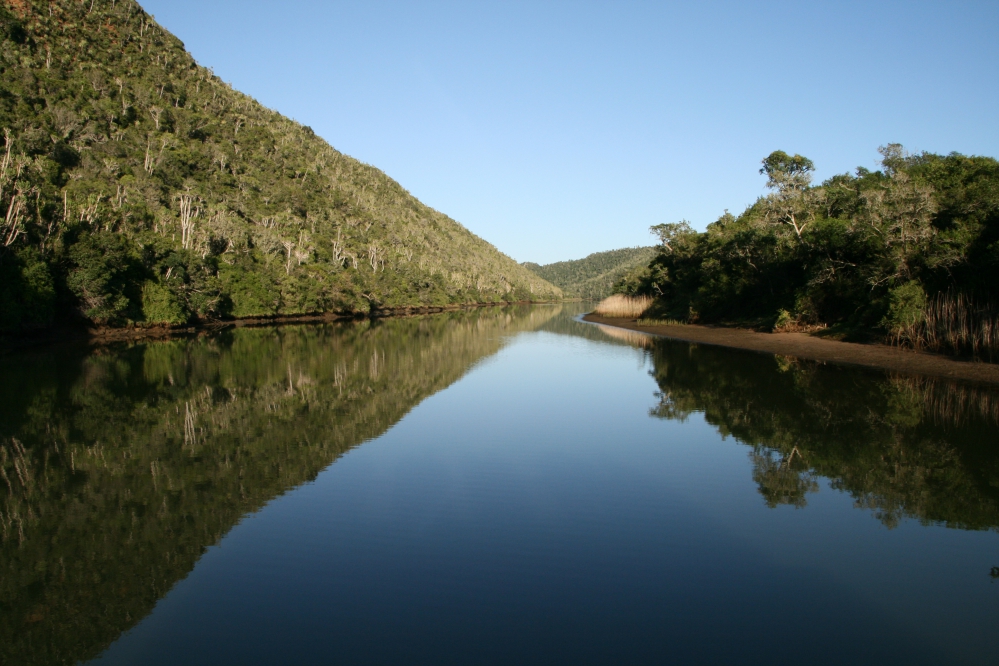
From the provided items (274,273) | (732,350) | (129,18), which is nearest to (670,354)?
(732,350)

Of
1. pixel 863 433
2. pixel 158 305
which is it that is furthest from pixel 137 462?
pixel 158 305

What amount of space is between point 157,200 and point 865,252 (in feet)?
195

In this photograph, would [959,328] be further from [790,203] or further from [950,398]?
[790,203]

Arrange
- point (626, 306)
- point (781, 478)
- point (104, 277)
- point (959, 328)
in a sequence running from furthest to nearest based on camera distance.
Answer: point (626, 306)
point (104, 277)
point (959, 328)
point (781, 478)

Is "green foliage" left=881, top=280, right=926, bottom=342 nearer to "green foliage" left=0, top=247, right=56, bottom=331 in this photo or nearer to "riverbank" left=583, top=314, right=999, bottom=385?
"riverbank" left=583, top=314, right=999, bottom=385

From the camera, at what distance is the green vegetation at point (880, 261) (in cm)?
2406

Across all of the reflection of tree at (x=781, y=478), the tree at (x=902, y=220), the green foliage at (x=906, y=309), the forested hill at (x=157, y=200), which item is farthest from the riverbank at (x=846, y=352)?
the forested hill at (x=157, y=200)

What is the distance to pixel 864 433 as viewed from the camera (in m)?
13.4

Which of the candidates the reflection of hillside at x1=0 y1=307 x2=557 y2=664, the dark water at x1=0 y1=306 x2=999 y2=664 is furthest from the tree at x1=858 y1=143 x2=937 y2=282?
the reflection of hillside at x1=0 y1=307 x2=557 y2=664

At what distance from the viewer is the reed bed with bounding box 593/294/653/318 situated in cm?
7050

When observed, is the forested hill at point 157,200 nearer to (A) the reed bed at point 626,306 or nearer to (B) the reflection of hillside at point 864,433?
(A) the reed bed at point 626,306

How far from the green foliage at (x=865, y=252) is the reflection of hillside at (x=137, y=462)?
59.0 feet

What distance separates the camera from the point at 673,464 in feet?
37.4

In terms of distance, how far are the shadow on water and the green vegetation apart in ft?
13.7
